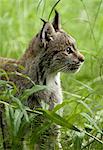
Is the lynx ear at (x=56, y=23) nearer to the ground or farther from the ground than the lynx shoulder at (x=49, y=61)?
farther from the ground

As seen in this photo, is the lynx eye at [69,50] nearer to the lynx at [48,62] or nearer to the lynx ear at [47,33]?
the lynx at [48,62]

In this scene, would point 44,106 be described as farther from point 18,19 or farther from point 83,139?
point 18,19

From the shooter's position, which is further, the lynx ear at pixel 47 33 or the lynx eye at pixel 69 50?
the lynx eye at pixel 69 50

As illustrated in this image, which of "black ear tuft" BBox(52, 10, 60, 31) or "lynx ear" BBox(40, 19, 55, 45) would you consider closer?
"lynx ear" BBox(40, 19, 55, 45)

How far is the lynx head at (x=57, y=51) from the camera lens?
5184 mm

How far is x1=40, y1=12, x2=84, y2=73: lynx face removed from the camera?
5188 mm

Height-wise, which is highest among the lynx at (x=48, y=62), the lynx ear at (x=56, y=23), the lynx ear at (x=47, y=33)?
the lynx ear at (x=56, y=23)

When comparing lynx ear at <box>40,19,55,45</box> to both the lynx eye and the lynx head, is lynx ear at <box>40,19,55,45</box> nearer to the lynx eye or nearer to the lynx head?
the lynx head

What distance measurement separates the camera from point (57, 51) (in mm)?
5270

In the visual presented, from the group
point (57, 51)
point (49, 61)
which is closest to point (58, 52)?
point (57, 51)

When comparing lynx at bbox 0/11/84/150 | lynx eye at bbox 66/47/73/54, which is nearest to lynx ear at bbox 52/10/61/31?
lynx at bbox 0/11/84/150

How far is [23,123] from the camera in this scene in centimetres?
389

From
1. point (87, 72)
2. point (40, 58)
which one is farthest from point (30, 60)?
point (87, 72)

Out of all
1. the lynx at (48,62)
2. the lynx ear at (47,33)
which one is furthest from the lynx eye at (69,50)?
the lynx ear at (47,33)
